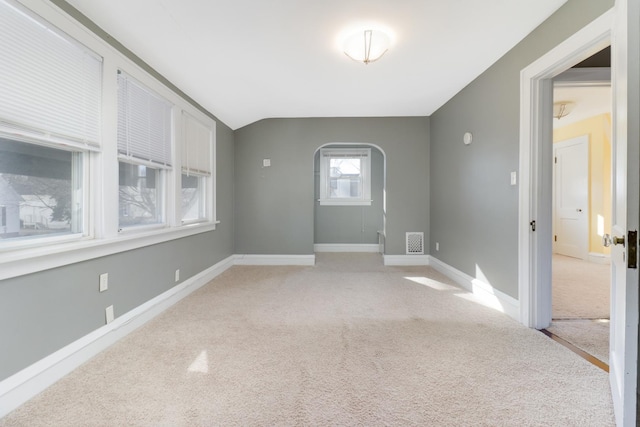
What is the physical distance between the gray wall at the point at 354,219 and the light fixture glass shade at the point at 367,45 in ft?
11.6

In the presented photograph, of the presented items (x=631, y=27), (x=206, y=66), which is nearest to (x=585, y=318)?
(x=631, y=27)

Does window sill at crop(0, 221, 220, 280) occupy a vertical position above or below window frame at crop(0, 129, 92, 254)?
below

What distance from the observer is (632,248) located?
93cm

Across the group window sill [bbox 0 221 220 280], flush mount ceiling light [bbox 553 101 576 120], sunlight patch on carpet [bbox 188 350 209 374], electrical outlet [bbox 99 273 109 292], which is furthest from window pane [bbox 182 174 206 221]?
flush mount ceiling light [bbox 553 101 576 120]

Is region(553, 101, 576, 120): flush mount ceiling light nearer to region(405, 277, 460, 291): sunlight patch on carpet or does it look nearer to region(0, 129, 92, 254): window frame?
region(405, 277, 460, 291): sunlight patch on carpet

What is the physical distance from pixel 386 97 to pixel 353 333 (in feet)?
9.58

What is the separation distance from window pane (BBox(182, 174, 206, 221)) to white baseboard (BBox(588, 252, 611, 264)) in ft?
20.6

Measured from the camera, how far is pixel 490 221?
9.20ft

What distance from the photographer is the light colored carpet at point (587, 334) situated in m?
1.87

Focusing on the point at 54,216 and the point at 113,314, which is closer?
the point at 54,216

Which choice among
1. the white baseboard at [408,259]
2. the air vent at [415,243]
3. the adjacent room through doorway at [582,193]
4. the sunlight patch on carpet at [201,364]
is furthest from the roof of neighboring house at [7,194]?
the air vent at [415,243]

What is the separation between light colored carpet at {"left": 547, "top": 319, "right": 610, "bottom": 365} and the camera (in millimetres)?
1873

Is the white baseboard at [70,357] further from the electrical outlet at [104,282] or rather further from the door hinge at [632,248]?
the door hinge at [632,248]

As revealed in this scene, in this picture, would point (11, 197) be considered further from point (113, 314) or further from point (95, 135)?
point (113, 314)
